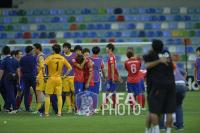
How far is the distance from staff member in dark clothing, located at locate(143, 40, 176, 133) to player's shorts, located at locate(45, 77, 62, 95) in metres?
6.75

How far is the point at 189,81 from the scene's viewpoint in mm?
35062

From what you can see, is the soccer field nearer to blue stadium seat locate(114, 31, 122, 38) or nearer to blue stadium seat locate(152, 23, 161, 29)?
blue stadium seat locate(114, 31, 122, 38)

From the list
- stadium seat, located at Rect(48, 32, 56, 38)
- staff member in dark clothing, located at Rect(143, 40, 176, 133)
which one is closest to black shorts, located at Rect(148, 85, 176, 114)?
staff member in dark clothing, located at Rect(143, 40, 176, 133)

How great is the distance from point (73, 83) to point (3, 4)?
20949 mm

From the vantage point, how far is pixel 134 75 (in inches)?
912

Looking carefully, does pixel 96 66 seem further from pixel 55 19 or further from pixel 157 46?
pixel 55 19

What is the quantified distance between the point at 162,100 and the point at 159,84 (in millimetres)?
334

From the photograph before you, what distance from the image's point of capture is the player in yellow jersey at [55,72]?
68.8 ft

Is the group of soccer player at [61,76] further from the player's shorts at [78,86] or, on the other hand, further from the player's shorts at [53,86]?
the player's shorts at [53,86]

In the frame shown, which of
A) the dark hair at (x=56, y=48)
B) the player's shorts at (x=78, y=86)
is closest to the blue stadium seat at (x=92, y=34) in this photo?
the player's shorts at (x=78, y=86)

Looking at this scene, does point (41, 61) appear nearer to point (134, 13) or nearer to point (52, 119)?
point (52, 119)

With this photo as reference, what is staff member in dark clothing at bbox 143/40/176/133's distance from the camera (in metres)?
14.5

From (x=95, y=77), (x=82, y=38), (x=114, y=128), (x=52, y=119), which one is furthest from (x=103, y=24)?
(x=114, y=128)

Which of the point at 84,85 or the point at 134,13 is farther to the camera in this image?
the point at 134,13
